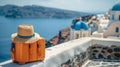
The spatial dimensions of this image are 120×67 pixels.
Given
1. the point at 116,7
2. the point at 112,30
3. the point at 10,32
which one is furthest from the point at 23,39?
the point at 10,32

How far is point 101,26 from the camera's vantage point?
2203 cm

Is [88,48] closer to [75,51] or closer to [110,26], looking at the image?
[75,51]

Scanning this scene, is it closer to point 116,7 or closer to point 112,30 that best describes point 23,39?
point 112,30

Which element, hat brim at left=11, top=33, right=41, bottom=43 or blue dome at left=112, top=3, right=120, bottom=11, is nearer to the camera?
hat brim at left=11, top=33, right=41, bottom=43

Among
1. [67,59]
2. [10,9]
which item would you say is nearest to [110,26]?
[67,59]

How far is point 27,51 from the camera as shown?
3439 millimetres

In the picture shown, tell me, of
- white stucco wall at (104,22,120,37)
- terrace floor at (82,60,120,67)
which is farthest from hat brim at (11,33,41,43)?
white stucco wall at (104,22,120,37)

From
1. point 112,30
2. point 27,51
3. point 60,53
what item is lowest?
point 112,30

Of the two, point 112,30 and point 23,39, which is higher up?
point 23,39

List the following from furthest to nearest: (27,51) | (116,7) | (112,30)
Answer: (116,7), (112,30), (27,51)

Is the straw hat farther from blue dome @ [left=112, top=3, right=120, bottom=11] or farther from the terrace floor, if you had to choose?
blue dome @ [left=112, top=3, right=120, bottom=11]

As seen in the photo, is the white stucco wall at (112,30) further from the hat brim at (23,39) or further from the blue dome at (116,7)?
the hat brim at (23,39)

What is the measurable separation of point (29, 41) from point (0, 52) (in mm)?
54278

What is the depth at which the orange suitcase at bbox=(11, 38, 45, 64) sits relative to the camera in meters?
3.41
